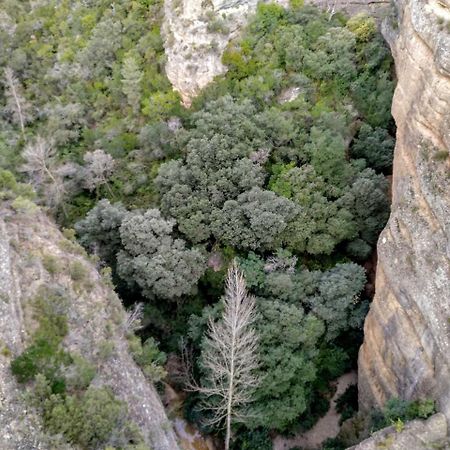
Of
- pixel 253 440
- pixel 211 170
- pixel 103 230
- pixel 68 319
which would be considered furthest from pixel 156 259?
pixel 253 440

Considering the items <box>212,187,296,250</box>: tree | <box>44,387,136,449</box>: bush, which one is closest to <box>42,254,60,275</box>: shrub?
<box>44,387,136,449</box>: bush

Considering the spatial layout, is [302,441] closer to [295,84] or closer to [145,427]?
[145,427]

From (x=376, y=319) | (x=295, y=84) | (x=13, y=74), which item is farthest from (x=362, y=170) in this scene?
(x=13, y=74)

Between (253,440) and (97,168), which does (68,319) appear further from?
(97,168)

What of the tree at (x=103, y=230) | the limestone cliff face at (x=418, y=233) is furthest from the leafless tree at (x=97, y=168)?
the limestone cliff face at (x=418, y=233)

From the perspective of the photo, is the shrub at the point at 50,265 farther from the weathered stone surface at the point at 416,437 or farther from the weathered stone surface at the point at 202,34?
the weathered stone surface at the point at 202,34

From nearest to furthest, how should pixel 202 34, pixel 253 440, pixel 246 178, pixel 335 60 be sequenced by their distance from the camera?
1. pixel 253 440
2. pixel 246 178
3. pixel 335 60
4. pixel 202 34
